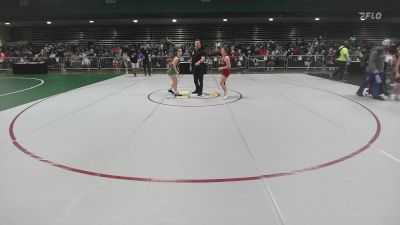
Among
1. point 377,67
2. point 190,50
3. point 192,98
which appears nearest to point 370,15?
point 190,50

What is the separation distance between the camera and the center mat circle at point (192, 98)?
9.34 metres

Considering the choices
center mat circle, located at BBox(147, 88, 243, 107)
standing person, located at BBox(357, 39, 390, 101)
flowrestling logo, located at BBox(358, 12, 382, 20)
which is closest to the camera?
center mat circle, located at BBox(147, 88, 243, 107)

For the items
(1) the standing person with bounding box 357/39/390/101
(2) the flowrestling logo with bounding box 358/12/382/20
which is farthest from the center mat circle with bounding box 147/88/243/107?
(2) the flowrestling logo with bounding box 358/12/382/20

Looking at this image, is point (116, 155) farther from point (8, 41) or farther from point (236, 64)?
point (8, 41)

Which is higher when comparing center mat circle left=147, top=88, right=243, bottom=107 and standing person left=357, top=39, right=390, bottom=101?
standing person left=357, top=39, right=390, bottom=101

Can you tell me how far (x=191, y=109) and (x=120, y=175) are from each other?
4379 millimetres

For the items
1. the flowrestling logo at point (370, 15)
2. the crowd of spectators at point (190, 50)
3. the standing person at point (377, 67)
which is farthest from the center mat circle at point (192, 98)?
the flowrestling logo at point (370, 15)

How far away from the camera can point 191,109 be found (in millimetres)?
8578

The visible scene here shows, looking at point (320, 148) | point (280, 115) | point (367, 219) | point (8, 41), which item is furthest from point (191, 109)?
point (8, 41)

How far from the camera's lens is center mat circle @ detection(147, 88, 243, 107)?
9344 millimetres

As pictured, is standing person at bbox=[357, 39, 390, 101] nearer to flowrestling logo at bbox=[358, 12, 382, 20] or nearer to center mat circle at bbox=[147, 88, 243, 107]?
center mat circle at bbox=[147, 88, 243, 107]

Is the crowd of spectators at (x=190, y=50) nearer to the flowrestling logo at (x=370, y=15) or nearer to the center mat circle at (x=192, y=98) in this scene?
the flowrestling logo at (x=370, y=15)

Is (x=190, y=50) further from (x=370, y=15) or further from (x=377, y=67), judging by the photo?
(x=377, y=67)

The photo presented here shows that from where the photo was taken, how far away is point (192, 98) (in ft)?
33.6
